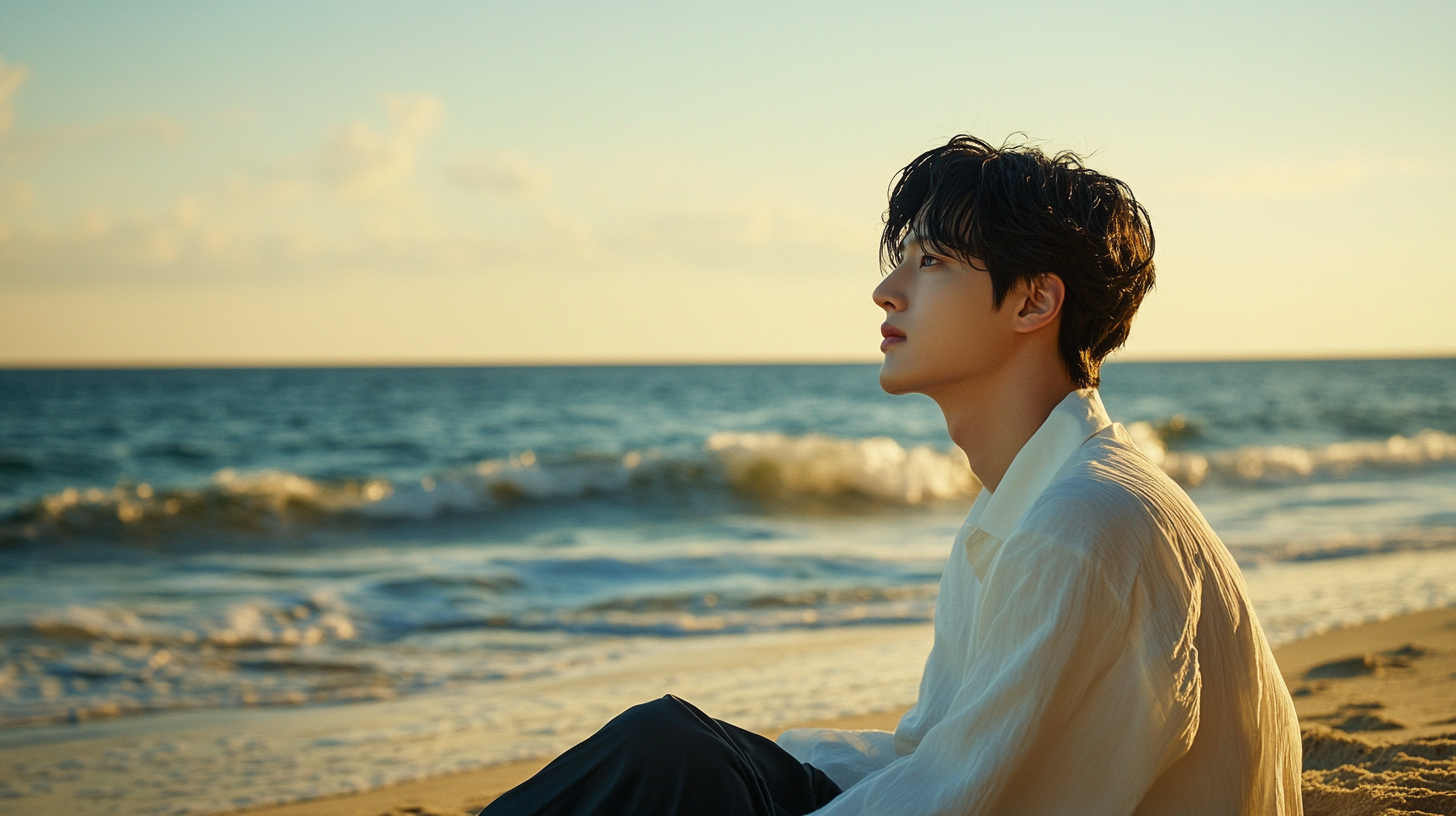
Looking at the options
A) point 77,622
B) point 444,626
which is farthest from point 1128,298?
point 77,622

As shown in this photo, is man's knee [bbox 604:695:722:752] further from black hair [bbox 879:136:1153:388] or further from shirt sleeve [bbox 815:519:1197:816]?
black hair [bbox 879:136:1153:388]

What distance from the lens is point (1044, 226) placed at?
67.9 inches

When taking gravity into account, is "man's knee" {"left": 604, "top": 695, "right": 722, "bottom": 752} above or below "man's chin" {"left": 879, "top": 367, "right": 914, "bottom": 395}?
below

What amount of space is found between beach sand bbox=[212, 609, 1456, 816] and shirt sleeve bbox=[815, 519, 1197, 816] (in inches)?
80.2

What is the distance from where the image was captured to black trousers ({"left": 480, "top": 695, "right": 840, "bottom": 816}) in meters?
1.57

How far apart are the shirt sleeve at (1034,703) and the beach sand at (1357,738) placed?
80.2 inches

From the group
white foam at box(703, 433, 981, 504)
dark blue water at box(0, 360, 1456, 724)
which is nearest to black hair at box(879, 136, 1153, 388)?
dark blue water at box(0, 360, 1456, 724)

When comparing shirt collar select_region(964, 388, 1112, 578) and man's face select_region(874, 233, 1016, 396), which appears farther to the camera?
man's face select_region(874, 233, 1016, 396)

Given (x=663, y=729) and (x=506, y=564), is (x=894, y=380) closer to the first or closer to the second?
(x=663, y=729)

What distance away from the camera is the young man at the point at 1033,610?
4.49 ft

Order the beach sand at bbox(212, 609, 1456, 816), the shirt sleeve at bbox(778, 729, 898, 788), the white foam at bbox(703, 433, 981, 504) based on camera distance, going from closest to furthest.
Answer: the shirt sleeve at bbox(778, 729, 898, 788) < the beach sand at bbox(212, 609, 1456, 816) < the white foam at bbox(703, 433, 981, 504)

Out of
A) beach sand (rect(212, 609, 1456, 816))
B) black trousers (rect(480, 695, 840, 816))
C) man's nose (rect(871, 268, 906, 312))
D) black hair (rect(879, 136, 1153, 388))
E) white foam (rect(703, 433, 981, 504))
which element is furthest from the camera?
white foam (rect(703, 433, 981, 504))

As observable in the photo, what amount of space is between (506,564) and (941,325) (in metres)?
8.22

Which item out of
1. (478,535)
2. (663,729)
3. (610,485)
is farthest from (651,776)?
(610,485)
